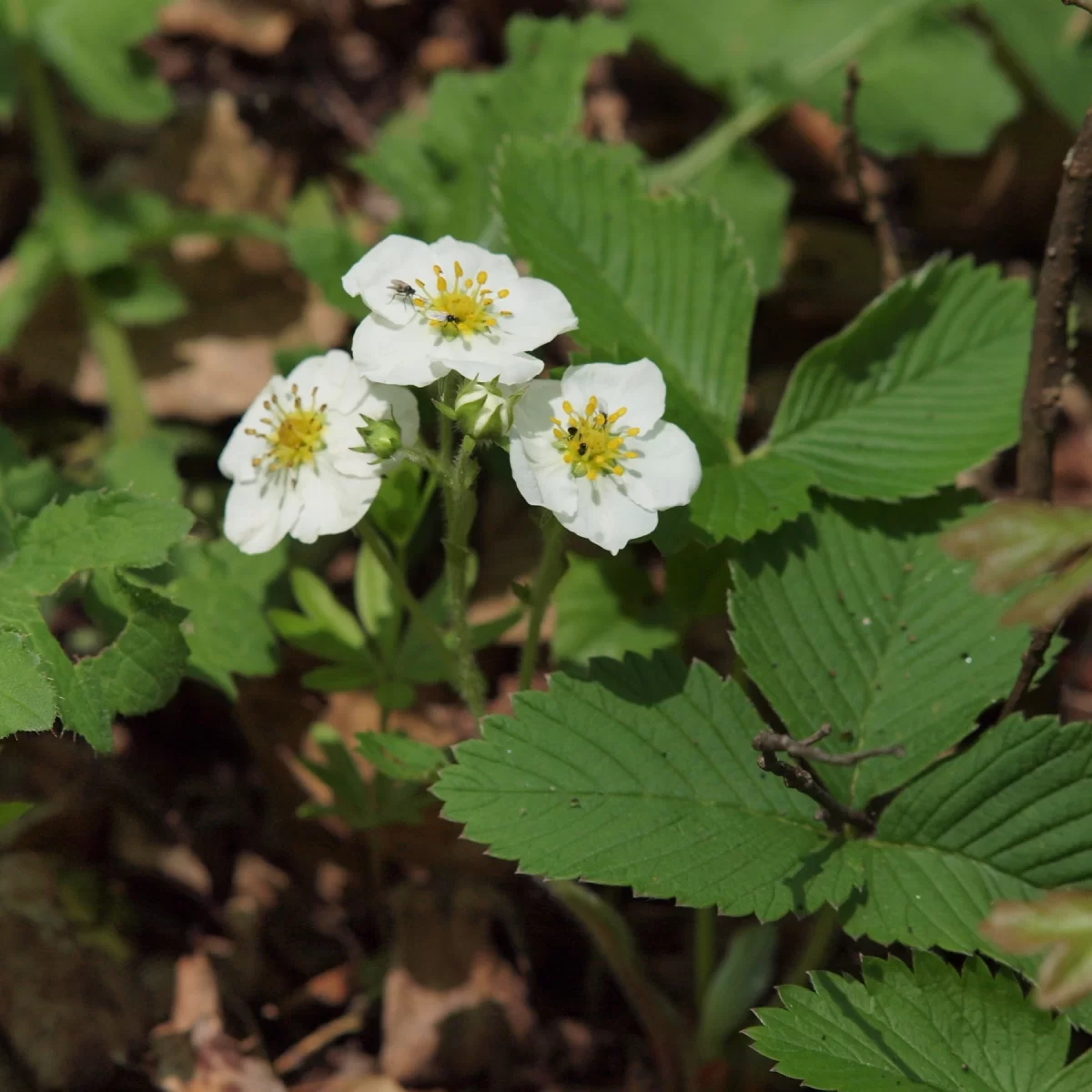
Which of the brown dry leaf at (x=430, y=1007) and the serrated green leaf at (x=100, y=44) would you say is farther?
the serrated green leaf at (x=100, y=44)

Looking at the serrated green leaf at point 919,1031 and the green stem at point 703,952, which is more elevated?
the serrated green leaf at point 919,1031

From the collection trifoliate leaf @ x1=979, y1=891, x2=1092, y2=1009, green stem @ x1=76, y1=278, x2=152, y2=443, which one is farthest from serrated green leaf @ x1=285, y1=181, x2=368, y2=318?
trifoliate leaf @ x1=979, y1=891, x2=1092, y2=1009

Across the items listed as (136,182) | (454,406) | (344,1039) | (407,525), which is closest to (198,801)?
(344,1039)

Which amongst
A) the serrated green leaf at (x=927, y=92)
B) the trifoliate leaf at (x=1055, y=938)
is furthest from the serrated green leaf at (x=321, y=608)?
the serrated green leaf at (x=927, y=92)

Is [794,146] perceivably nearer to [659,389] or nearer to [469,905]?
[659,389]

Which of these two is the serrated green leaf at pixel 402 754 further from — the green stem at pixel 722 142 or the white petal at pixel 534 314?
the green stem at pixel 722 142

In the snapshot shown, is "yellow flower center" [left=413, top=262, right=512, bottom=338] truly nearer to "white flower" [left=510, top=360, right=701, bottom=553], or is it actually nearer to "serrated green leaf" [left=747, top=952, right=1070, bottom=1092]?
"white flower" [left=510, top=360, right=701, bottom=553]

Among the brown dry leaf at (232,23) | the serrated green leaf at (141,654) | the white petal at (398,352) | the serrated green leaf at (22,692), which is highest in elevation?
the brown dry leaf at (232,23)
